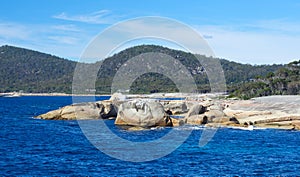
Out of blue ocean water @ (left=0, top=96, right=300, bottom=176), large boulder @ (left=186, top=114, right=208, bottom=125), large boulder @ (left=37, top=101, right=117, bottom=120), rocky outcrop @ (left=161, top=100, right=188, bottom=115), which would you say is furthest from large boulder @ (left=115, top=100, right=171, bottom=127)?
rocky outcrop @ (left=161, top=100, right=188, bottom=115)

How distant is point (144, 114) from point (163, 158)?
21140 mm

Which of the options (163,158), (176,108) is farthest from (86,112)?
(163,158)

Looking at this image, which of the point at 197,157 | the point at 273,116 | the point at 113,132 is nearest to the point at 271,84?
the point at 273,116

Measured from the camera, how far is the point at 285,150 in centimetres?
4400

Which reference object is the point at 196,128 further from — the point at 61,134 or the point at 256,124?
the point at 61,134

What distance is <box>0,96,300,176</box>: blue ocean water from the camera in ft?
109

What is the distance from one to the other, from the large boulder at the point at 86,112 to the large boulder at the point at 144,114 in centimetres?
1254

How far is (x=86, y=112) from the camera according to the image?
2891 inches

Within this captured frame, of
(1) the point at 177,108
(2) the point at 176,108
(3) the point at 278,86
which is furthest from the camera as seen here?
(3) the point at 278,86

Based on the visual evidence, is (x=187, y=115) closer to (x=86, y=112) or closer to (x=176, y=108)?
(x=86, y=112)

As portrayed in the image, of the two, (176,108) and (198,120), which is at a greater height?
(176,108)

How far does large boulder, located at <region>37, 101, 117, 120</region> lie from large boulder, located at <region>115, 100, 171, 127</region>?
1254 cm

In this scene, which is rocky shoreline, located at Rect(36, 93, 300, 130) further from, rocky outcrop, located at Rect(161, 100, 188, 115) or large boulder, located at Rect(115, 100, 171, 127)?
rocky outcrop, located at Rect(161, 100, 188, 115)

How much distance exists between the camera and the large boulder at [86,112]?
73562 millimetres
